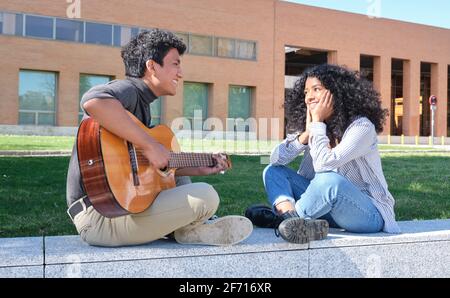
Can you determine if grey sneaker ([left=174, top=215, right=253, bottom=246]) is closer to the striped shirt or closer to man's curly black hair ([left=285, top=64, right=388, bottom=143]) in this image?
the striped shirt

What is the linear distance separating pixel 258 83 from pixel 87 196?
33455 mm

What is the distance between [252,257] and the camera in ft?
9.60

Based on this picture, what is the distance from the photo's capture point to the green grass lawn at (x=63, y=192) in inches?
188

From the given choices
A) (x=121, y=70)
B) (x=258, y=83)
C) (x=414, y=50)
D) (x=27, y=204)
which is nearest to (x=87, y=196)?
(x=27, y=204)

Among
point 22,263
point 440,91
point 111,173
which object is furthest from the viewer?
point 440,91

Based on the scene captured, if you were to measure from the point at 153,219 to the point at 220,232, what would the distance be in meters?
0.37

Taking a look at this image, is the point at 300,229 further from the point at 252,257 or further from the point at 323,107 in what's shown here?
the point at 323,107

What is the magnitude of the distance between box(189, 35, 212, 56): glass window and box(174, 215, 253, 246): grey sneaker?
31.1 meters

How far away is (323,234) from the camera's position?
307cm

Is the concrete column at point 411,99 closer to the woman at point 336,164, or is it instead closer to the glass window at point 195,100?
the glass window at point 195,100

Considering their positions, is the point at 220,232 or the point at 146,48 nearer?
the point at 220,232

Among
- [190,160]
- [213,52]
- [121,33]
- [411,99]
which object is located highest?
[121,33]

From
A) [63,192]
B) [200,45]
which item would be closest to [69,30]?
[200,45]

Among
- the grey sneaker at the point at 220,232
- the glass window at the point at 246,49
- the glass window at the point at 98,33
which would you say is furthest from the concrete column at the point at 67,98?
the grey sneaker at the point at 220,232
